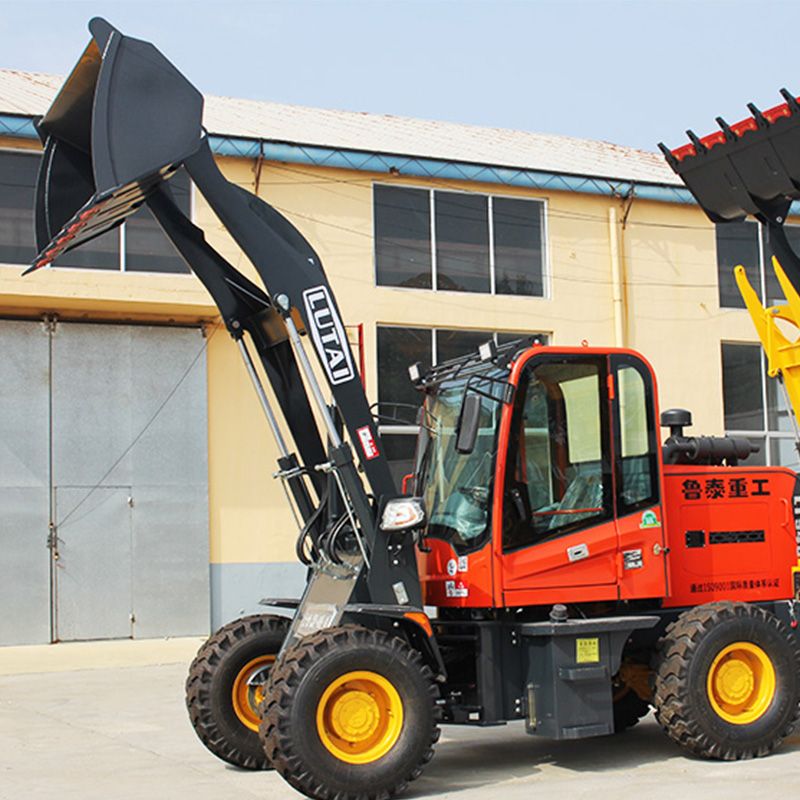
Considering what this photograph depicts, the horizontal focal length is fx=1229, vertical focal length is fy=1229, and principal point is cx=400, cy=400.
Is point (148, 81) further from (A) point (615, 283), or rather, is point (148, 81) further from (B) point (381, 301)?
(A) point (615, 283)

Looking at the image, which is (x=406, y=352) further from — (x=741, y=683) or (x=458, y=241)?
(x=741, y=683)

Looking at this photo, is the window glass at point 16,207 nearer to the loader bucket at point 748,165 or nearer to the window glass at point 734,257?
the loader bucket at point 748,165

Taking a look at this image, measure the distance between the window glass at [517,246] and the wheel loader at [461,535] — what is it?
1196 centimetres

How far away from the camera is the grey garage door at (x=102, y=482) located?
A: 1788 centimetres

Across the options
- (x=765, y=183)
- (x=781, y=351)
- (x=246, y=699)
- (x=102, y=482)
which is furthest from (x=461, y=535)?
(x=102, y=482)

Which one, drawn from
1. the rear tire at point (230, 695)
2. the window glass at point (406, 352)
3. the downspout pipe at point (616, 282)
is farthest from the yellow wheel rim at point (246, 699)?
the downspout pipe at point (616, 282)

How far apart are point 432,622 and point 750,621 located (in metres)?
2.12

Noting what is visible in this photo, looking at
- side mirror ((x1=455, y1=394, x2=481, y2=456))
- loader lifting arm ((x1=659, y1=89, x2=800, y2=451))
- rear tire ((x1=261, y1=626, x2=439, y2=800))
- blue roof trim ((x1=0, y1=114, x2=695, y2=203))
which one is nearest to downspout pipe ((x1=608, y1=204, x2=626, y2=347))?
A: blue roof trim ((x1=0, y1=114, x2=695, y2=203))

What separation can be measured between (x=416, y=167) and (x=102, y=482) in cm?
704

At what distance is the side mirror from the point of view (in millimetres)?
7348

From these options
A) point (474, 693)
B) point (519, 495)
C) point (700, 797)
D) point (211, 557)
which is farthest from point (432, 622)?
point (211, 557)

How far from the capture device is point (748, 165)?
27.7 ft

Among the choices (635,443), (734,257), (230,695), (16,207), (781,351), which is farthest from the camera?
(734,257)

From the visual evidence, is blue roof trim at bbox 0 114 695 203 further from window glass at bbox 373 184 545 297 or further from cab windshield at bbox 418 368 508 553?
cab windshield at bbox 418 368 508 553
